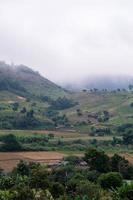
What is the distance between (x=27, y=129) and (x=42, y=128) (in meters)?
5.74

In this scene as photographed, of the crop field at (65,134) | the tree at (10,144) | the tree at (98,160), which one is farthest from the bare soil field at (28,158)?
the crop field at (65,134)

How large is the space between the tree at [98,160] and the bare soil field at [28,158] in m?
15.3

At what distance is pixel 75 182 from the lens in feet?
243

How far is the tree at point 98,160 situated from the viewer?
94.9m

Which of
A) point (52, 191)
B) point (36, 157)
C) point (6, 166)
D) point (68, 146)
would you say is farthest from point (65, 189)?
point (68, 146)

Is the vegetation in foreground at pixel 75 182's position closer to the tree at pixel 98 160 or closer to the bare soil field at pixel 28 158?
the tree at pixel 98 160

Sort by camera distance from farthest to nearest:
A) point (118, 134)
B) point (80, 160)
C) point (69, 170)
Answer: point (118, 134), point (80, 160), point (69, 170)

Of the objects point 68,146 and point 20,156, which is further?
point 68,146

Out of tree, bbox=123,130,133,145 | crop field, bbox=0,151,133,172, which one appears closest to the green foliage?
crop field, bbox=0,151,133,172

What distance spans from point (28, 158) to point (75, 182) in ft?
136

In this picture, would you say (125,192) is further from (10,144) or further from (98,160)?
(10,144)

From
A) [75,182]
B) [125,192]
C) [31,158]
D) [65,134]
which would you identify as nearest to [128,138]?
Result: [65,134]

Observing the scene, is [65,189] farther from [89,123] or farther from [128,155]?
[89,123]

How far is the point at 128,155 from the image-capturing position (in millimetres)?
125375
